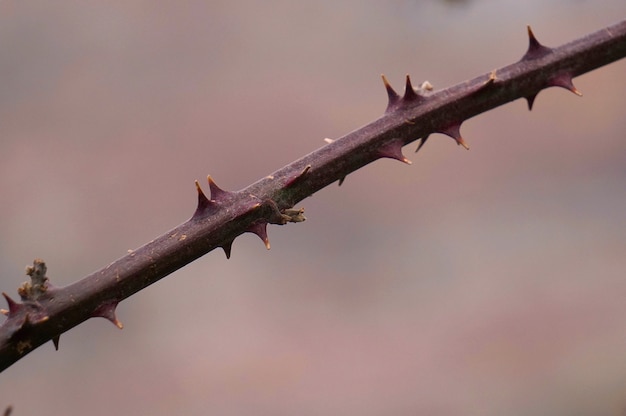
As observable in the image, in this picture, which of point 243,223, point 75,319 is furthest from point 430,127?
point 75,319

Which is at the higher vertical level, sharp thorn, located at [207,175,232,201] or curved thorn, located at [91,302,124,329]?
sharp thorn, located at [207,175,232,201]

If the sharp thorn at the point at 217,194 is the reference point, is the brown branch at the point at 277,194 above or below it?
below

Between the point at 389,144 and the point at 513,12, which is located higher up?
the point at 513,12

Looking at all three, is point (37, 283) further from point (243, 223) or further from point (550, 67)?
point (550, 67)

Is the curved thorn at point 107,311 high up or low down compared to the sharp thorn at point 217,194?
down

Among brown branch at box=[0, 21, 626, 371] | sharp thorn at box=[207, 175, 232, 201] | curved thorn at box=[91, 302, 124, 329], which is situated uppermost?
sharp thorn at box=[207, 175, 232, 201]

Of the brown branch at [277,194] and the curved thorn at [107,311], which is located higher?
the brown branch at [277,194]

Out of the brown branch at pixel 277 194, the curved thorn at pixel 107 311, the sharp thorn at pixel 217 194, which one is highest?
the sharp thorn at pixel 217 194

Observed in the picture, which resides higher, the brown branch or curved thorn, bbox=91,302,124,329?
the brown branch
